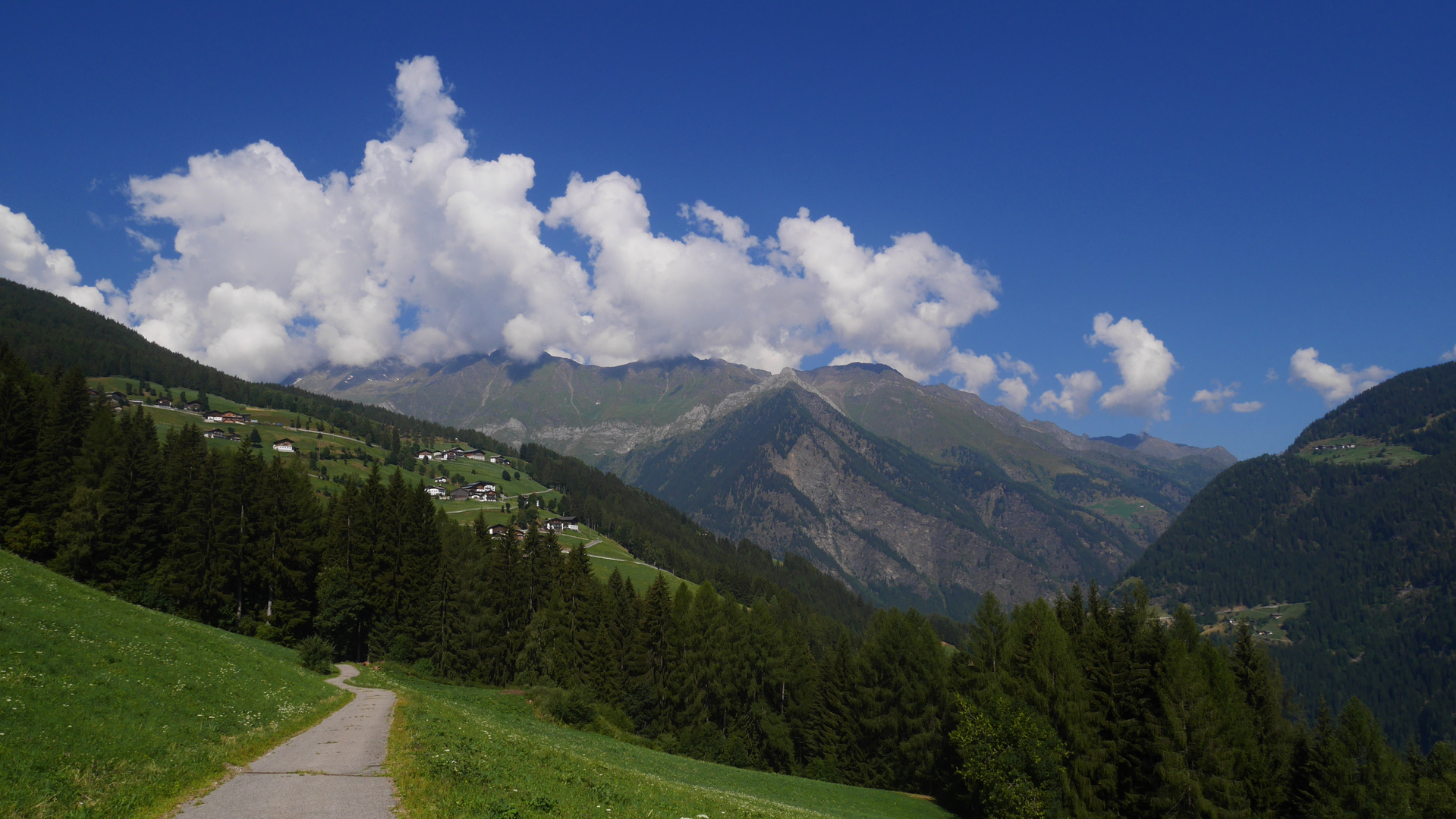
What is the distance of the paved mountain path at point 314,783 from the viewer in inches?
565

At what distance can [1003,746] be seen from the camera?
163ft

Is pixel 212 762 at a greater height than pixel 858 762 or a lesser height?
greater

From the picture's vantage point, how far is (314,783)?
17094mm

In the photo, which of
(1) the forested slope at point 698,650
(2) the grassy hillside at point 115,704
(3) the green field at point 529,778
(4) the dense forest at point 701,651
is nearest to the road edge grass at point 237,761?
(2) the grassy hillside at point 115,704

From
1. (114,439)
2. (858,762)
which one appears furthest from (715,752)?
(114,439)

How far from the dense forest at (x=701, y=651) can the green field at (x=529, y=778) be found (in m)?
17.1

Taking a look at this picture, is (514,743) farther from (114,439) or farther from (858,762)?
(114,439)

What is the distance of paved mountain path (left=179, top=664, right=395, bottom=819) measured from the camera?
14359mm

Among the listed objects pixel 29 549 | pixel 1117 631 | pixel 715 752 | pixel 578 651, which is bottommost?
pixel 715 752

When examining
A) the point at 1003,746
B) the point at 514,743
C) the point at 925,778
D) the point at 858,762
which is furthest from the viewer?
the point at 858,762

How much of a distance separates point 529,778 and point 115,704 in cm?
1288

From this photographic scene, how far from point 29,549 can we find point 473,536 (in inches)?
1674

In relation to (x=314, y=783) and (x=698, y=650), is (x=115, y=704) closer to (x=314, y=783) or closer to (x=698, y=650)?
(x=314, y=783)

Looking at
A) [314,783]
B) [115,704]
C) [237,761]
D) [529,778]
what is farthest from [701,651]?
[314,783]
